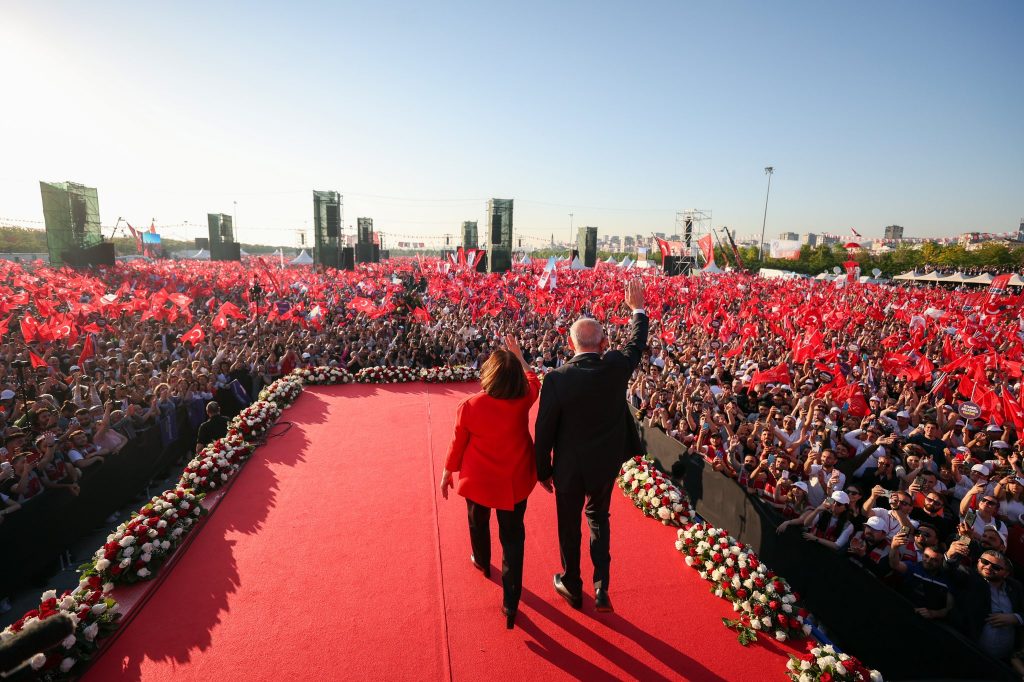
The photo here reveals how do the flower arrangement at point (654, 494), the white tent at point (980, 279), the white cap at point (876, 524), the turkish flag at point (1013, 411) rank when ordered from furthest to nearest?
the white tent at point (980, 279), the turkish flag at point (1013, 411), the flower arrangement at point (654, 494), the white cap at point (876, 524)

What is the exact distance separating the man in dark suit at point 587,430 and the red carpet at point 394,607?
510 millimetres

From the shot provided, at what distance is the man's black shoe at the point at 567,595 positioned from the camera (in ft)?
12.6

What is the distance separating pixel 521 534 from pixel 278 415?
6.79 meters

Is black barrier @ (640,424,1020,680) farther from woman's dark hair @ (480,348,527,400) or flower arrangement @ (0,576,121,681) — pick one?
flower arrangement @ (0,576,121,681)

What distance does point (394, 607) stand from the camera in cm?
392

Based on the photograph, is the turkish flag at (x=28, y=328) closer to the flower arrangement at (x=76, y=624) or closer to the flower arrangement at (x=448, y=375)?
the flower arrangement at (x=448, y=375)

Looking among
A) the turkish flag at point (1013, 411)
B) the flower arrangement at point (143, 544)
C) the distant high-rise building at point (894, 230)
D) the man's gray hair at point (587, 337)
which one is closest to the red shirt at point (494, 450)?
the man's gray hair at point (587, 337)

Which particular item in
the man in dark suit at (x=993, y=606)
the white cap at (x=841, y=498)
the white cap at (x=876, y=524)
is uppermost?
the white cap at (x=841, y=498)

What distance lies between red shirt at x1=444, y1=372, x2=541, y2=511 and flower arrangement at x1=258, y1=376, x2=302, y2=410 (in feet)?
23.2

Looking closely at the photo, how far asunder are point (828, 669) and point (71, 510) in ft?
24.7

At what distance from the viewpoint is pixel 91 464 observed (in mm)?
6012

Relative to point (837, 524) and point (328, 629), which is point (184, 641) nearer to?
point (328, 629)

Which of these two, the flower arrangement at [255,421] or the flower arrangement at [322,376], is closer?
the flower arrangement at [255,421]

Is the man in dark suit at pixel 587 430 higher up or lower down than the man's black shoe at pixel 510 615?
higher up
